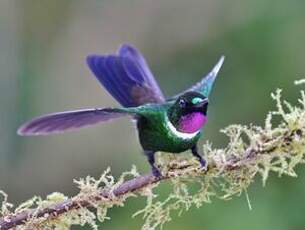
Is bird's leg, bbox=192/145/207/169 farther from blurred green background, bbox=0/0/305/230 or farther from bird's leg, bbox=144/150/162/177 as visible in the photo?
blurred green background, bbox=0/0/305/230

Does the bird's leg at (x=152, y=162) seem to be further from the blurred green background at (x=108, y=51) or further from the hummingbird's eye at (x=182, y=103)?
the blurred green background at (x=108, y=51)

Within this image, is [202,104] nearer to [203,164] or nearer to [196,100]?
[196,100]

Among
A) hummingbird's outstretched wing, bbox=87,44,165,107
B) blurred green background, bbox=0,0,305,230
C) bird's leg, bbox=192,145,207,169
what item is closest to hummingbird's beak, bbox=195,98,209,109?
bird's leg, bbox=192,145,207,169

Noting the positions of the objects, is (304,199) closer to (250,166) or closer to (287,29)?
(287,29)

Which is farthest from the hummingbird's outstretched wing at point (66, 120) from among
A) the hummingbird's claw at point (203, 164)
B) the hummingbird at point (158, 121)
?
the hummingbird's claw at point (203, 164)

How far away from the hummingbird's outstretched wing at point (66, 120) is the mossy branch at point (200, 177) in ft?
0.49

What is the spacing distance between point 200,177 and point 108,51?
5.36 metres

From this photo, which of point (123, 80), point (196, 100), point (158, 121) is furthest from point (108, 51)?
point (196, 100)

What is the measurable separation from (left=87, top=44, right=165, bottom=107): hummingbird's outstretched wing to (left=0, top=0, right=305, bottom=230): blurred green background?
2791 millimetres

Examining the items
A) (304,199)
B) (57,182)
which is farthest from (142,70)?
(57,182)

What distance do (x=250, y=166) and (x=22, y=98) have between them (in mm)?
5469

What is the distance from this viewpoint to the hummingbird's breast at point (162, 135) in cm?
191

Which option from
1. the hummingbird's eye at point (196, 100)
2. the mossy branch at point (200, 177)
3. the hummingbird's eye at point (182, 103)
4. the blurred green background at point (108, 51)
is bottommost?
the mossy branch at point (200, 177)

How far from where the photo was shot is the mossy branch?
1691 mm
